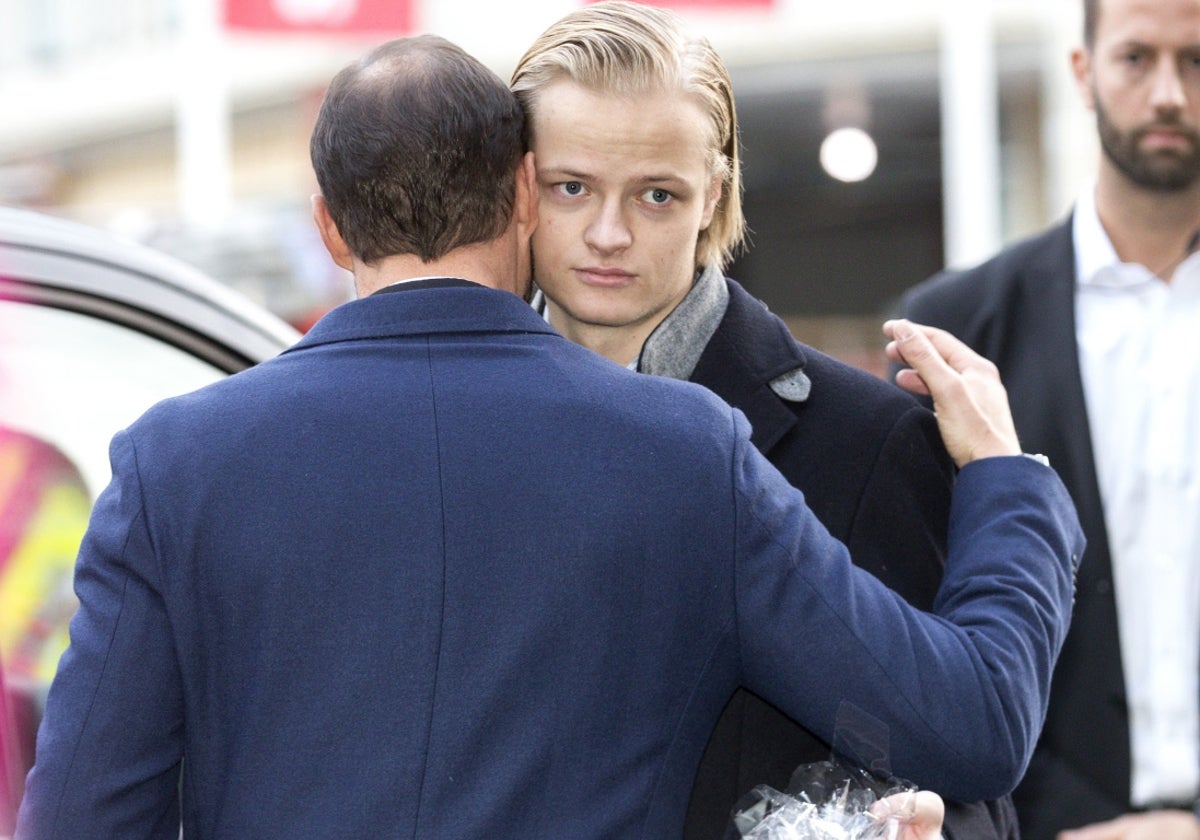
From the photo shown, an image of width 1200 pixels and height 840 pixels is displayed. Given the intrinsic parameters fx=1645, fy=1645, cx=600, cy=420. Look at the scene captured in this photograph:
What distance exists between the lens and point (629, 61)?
1.95 meters

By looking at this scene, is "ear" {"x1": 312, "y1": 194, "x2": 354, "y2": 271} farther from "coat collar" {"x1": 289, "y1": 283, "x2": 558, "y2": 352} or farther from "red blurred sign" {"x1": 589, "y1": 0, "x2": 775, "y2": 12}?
"red blurred sign" {"x1": 589, "y1": 0, "x2": 775, "y2": 12}

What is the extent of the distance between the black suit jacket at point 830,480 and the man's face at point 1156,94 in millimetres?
1028

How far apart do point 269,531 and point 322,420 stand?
0.12 m

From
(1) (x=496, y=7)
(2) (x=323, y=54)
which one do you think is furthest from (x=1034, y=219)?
(2) (x=323, y=54)

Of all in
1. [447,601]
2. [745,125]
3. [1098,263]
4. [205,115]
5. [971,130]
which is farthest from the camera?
[745,125]

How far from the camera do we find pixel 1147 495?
2.73 metres

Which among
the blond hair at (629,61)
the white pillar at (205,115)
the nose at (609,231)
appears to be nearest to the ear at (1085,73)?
the blond hair at (629,61)

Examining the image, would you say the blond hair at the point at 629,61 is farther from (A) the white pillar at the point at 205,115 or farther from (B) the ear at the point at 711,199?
(A) the white pillar at the point at 205,115

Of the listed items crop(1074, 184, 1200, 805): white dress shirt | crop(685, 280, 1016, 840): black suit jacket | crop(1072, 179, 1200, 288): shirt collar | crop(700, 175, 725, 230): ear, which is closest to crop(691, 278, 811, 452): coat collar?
crop(685, 280, 1016, 840): black suit jacket

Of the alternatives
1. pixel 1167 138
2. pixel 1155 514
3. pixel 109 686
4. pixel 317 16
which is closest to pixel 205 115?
pixel 317 16

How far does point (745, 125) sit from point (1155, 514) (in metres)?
14.5

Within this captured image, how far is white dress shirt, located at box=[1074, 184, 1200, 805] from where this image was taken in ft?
8.80

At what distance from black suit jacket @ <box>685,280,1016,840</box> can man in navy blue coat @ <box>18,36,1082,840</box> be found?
0.66ft

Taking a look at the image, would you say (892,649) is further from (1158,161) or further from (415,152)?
(1158,161)
